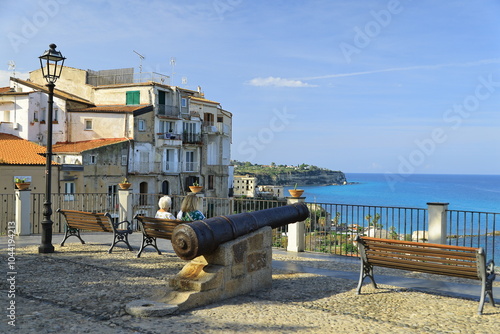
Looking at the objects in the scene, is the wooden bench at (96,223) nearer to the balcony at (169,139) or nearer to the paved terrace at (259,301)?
the paved terrace at (259,301)

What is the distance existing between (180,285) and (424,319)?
2994mm

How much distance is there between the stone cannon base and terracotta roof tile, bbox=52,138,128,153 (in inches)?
1455

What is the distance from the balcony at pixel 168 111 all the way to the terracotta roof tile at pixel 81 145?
5882 millimetres

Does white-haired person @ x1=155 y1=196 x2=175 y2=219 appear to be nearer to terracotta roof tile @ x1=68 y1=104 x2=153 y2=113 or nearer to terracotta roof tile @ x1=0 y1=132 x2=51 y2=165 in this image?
terracotta roof tile @ x1=0 y1=132 x2=51 y2=165

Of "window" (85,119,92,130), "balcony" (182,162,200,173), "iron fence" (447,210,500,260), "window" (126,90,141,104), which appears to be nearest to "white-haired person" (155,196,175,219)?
"iron fence" (447,210,500,260)

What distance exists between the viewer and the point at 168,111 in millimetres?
52469

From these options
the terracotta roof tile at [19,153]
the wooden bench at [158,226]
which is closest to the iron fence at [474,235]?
the wooden bench at [158,226]

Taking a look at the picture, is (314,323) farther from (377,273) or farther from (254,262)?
(377,273)

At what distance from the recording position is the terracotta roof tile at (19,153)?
34.8 metres

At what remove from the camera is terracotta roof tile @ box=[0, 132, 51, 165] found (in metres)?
34.8

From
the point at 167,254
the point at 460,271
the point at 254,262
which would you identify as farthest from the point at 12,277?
the point at 460,271

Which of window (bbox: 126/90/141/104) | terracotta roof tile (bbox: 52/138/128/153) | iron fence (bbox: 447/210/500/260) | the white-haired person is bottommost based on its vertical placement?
iron fence (bbox: 447/210/500/260)

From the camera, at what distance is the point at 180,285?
620 centimetres

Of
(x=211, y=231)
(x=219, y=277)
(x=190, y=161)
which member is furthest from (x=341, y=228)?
(x=190, y=161)
